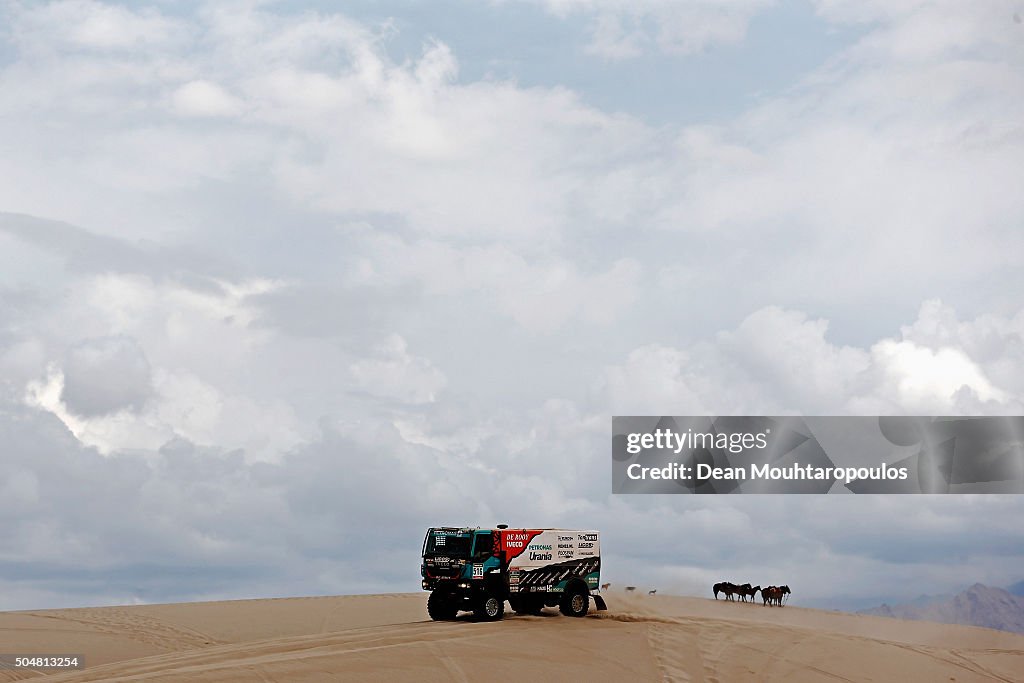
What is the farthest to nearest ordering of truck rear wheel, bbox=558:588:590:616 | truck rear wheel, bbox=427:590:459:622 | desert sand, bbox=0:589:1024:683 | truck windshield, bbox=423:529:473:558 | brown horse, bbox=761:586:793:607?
brown horse, bbox=761:586:793:607, truck rear wheel, bbox=558:588:590:616, truck rear wheel, bbox=427:590:459:622, truck windshield, bbox=423:529:473:558, desert sand, bbox=0:589:1024:683

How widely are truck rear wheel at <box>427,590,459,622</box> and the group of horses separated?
27.3 m

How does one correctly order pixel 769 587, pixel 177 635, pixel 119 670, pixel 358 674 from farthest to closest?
pixel 769 587, pixel 177 635, pixel 119 670, pixel 358 674

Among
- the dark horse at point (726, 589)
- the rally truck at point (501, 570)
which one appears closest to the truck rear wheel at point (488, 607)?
the rally truck at point (501, 570)

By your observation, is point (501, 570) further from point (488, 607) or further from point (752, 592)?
point (752, 592)

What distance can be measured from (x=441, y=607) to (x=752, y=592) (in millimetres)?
28373

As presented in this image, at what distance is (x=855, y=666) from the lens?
37.4 meters

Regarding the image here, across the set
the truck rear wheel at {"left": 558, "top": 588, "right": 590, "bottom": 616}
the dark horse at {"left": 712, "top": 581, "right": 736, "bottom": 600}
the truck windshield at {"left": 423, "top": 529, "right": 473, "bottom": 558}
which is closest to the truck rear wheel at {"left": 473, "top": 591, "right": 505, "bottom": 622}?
the truck windshield at {"left": 423, "top": 529, "right": 473, "bottom": 558}

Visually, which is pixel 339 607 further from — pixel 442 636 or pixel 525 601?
pixel 442 636

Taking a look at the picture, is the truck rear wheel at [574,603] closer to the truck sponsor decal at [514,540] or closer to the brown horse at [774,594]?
the truck sponsor decal at [514,540]

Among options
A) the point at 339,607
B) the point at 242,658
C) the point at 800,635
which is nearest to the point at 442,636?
the point at 242,658

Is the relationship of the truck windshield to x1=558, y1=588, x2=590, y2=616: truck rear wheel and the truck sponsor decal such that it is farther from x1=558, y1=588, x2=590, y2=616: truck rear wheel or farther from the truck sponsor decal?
x1=558, y1=588, x2=590, y2=616: truck rear wheel

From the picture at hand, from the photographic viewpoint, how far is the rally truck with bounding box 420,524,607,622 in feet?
132

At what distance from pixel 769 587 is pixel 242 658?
39399 mm

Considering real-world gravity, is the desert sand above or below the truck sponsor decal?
below
